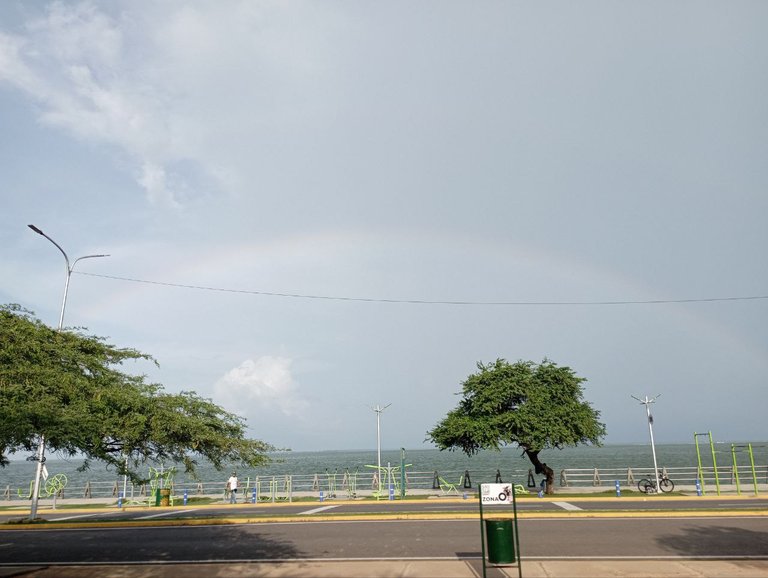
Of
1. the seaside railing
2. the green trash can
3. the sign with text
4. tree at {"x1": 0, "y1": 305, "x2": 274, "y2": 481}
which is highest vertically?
tree at {"x1": 0, "y1": 305, "x2": 274, "y2": 481}

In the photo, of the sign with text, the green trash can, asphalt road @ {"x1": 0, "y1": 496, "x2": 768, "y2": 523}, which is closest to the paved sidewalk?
the green trash can

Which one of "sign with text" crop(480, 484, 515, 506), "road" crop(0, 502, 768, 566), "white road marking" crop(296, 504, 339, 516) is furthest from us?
"white road marking" crop(296, 504, 339, 516)

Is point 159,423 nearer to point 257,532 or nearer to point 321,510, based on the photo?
point 257,532

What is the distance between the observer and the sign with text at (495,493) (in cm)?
1128

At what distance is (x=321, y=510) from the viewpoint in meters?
25.7

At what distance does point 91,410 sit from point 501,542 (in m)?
11.2

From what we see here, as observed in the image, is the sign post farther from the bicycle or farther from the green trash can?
the bicycle

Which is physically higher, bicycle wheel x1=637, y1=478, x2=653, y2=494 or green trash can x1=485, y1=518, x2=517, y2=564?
green trash can x1=485, y1=518, x2=517, y2=564

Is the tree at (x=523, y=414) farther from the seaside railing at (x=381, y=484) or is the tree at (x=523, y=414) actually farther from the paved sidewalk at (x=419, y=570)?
the paved sidewalk at (x=419, y=570)

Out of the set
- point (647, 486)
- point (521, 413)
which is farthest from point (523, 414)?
point (647, 486)

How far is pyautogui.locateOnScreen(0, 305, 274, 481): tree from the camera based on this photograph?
12.8 m

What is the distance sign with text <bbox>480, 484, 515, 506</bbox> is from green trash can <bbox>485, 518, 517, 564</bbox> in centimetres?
41

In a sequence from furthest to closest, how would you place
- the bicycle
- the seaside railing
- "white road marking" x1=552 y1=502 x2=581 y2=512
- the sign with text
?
the seaside railing < the bicycle < "white road marking" x1=552 y1=502 x2=581 y2=512 < the sign with text

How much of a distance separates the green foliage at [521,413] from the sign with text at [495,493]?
25073 millimetres
